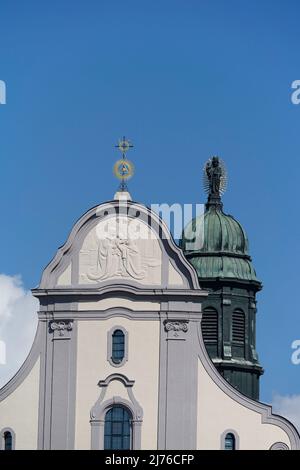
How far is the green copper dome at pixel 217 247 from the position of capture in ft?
385

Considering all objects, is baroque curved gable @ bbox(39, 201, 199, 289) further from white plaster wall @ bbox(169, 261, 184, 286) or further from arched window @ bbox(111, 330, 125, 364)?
arched window @ bbox(111, 330, 125, 364)

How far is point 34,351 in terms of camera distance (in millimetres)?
110062

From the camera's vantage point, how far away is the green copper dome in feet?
385

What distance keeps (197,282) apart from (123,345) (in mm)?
3193

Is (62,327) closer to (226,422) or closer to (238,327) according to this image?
(226,422)

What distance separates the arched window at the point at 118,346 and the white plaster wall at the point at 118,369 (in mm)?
237

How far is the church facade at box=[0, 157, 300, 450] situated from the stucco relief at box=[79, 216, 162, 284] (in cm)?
3

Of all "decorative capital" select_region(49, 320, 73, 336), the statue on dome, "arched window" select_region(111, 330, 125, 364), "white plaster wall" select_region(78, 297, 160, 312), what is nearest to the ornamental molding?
"arched window" select_region(111, 330, 125, 364)

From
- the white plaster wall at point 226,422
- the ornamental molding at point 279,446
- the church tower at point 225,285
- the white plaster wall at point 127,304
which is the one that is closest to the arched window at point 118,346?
the white plaster wall at point 127,304

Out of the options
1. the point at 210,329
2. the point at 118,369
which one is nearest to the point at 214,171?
the point at 210,329

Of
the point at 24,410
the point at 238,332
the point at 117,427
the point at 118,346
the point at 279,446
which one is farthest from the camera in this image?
the point at 238,332

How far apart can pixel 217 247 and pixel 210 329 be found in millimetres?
3492

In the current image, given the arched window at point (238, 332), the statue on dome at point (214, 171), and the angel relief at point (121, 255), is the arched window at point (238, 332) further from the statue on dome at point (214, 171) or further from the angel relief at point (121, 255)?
the angel relief at point (121, 255)

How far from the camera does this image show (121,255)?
109938 millimetres
